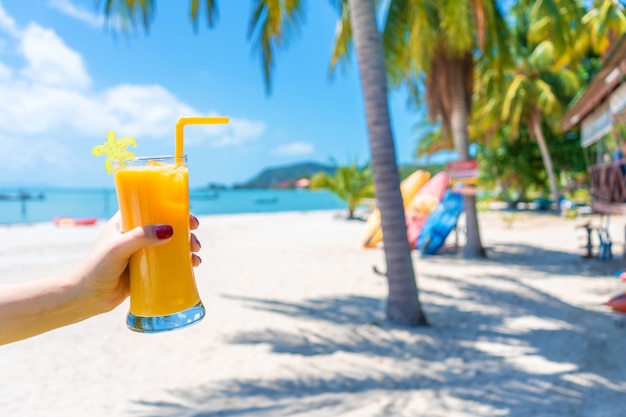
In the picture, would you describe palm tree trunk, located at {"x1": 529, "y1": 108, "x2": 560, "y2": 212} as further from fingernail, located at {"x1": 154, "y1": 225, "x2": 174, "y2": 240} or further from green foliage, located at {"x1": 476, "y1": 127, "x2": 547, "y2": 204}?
fingernail, located at {"x1": 154, "y1": 225, "x2": 174, "y2": 240}

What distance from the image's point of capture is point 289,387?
3252mm

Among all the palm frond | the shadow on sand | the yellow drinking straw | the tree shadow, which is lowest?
the tree shadow

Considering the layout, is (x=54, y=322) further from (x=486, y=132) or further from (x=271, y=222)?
(x=486, y=132)

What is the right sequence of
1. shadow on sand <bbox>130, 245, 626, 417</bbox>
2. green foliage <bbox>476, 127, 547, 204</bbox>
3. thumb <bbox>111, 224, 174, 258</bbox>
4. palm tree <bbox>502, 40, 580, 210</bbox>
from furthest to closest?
green foliage <bbox>476, 127, 547, 204</bbox> → palm tree <bbox>502, 40, 580, 210</bbox> → shadow on sand <bbox>130, 245, 626, 417</bbox> → thumb <bbox>111, 224, 174, 258</bbox>

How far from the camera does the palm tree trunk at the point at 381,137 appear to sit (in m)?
4.32

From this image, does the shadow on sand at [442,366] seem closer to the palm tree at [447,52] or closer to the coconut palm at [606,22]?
the palm tree at [447,52]

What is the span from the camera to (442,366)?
11.8 ft

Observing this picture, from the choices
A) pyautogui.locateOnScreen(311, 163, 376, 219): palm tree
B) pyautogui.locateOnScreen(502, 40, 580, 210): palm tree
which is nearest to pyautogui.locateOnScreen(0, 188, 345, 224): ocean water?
pyautogui.locateOnScreen(311, 163, 376, 219): palm tree

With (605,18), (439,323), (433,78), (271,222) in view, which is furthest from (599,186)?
(271,222)

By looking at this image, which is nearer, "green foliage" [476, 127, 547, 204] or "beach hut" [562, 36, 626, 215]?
"beach hut" [562, 36, 626, 215]

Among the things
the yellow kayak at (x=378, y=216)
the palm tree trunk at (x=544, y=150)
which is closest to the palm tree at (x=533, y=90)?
the palm tree trunk at (x=544, y=150)

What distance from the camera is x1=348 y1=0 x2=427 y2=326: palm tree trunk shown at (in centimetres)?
432

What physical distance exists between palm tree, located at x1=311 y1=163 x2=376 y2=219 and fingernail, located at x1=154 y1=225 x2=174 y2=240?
1559 centimetres

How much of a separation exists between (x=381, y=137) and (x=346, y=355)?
206 centimetres
